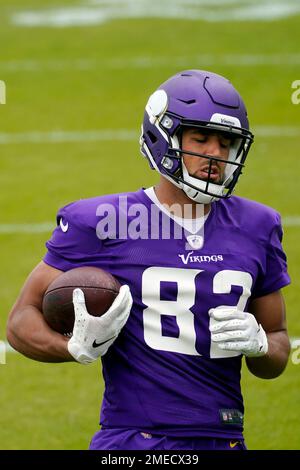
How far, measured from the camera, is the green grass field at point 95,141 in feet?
21.6

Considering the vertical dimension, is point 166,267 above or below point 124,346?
above

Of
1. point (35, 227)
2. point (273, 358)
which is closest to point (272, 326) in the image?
point (273, 358)

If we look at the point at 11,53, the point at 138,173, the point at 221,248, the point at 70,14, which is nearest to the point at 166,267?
the point at 221,248

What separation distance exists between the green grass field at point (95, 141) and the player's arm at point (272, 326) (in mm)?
1784

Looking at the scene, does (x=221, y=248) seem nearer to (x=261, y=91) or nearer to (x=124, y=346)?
(x=124, y=346)

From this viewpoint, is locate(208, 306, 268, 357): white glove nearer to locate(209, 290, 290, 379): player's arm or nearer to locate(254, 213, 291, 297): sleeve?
locate(209, 290, 290, 379): player's arm

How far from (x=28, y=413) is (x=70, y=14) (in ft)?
39.8

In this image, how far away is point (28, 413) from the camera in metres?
6.53

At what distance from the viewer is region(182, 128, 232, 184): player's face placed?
4.20 metres

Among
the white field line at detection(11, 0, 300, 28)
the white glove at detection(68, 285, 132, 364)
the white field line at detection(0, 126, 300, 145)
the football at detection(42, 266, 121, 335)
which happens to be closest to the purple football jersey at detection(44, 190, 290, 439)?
the football at detection(42, 266, 121, 335)

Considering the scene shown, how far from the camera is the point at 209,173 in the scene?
418 centimetres

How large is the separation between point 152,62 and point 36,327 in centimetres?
1130

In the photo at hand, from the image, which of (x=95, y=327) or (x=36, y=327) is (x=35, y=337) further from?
(x=95, y=327)

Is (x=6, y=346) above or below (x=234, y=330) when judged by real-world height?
below
